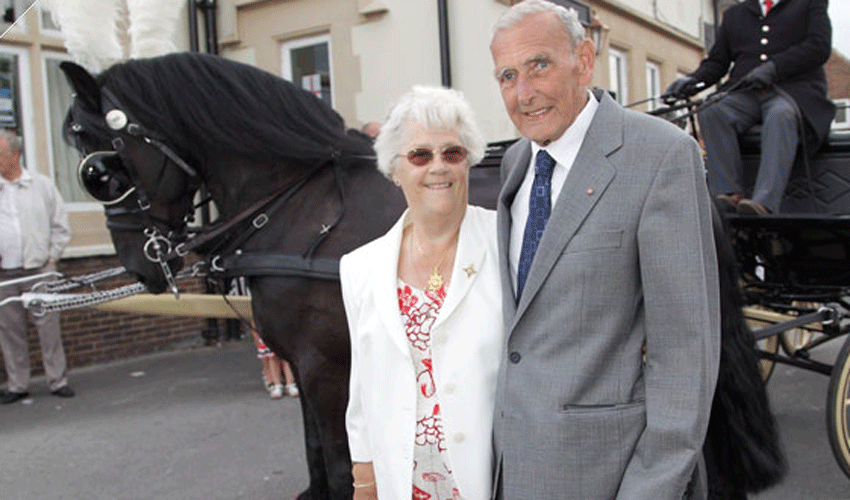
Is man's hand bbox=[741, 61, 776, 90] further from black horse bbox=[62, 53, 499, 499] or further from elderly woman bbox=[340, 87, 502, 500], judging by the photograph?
elderly woman bbox=[340, 87, 502, 500]

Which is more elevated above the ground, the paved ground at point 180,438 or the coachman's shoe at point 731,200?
the coachman's shoe at point 731,200

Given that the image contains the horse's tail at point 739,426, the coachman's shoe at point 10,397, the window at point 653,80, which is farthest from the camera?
the coachman's shoe at point 10,397

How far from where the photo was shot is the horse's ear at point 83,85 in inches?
108

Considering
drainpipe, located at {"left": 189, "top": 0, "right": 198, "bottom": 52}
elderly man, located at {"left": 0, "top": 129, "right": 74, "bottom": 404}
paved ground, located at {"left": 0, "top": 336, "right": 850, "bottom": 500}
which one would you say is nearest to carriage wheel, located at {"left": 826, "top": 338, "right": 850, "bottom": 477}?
paved ground, located at {"left": 0, "top": 336, "right": 850, "bottom": 500}

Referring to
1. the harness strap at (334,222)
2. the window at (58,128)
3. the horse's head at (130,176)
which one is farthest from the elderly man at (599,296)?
the window at (58,128)

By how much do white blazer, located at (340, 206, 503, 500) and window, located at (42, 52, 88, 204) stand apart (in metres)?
5.05

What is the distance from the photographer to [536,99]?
1.51 metres

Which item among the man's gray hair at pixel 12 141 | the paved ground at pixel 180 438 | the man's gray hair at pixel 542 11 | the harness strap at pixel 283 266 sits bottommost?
the paved ground at pixel 180 438

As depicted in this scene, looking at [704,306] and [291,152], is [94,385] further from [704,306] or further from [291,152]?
[704,306]

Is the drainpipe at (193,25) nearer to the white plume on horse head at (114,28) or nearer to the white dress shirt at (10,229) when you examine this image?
the white dress shirt at (10,229)

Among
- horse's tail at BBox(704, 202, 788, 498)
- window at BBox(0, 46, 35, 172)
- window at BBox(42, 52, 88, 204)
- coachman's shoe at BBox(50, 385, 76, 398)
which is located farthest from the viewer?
window at BBox(42, 52, 88, 204)

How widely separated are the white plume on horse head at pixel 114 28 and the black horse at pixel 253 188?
336 millimetres

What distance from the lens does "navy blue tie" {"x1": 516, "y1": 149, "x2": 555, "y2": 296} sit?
154 centimetres

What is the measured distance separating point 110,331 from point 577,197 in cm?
599
